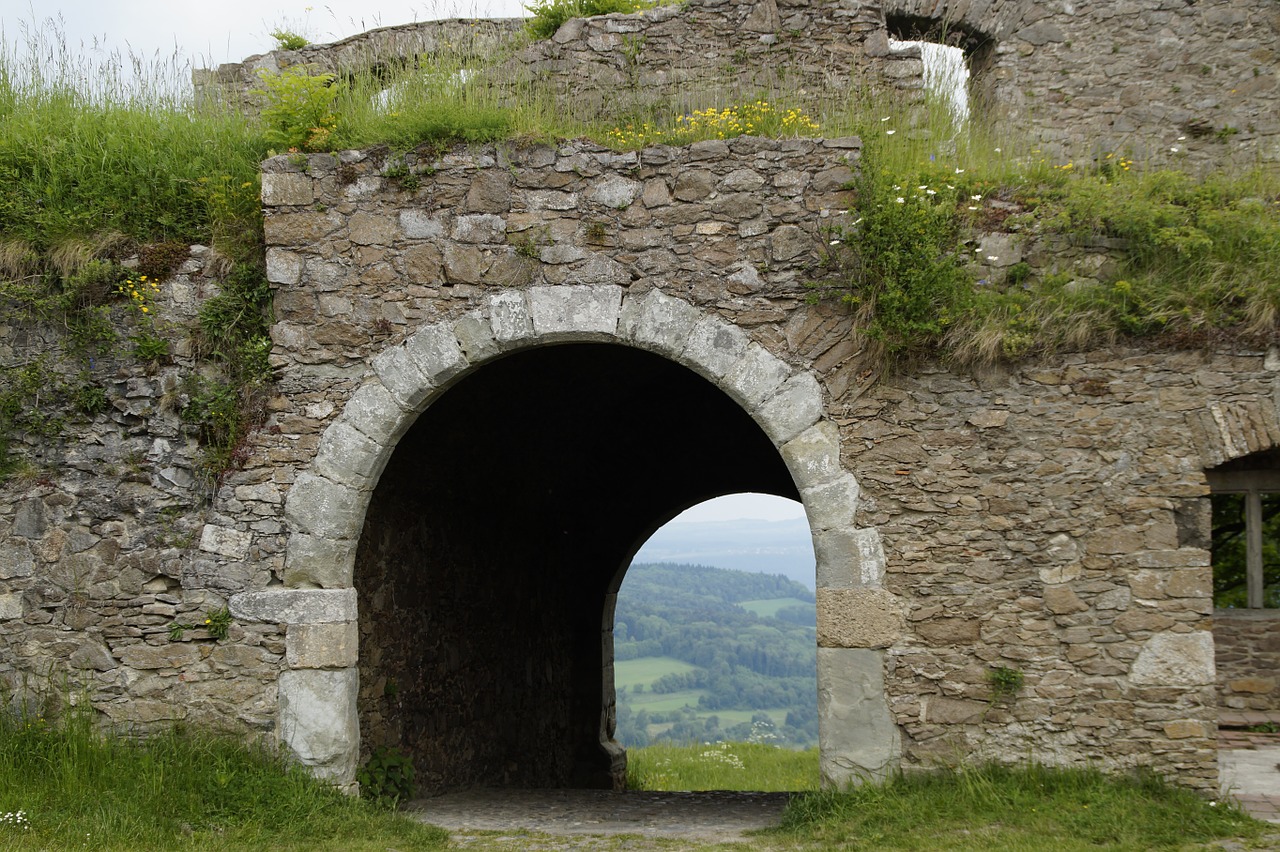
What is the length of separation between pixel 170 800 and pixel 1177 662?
4.92 meters

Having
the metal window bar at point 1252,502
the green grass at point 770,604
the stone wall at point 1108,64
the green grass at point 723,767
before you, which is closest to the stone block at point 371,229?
the stone wall at point 1108,64

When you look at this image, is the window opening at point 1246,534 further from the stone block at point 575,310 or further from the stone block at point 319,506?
the stone block at point 319,506

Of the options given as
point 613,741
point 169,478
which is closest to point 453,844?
point 169,478

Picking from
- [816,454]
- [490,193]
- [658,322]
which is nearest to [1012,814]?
[816,454]

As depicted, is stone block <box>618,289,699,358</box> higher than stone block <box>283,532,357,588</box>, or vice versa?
stone block <box>618,289,699,358</box>

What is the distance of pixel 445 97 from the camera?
6.32 meters

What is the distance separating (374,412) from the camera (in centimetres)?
581

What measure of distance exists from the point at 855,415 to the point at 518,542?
3.96 meters

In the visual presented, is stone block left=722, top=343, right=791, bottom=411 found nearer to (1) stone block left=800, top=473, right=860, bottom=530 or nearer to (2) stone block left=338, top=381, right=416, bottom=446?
(1) stone block left=800, top=473, right=860, bottom=530

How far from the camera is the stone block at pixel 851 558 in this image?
5.45 meters

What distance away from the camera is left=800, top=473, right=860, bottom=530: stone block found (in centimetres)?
551

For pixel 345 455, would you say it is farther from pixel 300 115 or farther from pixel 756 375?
pixel 756 375

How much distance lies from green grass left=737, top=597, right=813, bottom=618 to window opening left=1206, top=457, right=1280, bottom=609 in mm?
51087

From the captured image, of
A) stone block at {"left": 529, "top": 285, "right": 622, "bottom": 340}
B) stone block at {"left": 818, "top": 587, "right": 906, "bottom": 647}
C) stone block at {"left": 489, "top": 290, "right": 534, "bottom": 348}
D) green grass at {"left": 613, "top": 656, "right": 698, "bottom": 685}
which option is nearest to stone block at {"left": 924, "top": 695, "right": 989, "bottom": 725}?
stone block at {"left": 818, "top": 587, "right": 906, "bottom": 647}
